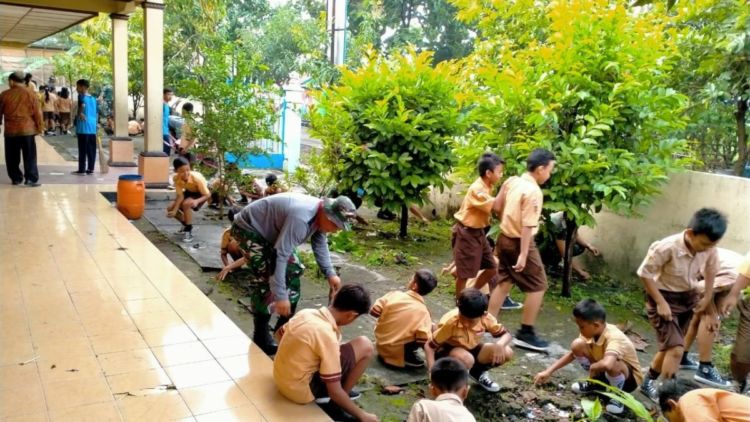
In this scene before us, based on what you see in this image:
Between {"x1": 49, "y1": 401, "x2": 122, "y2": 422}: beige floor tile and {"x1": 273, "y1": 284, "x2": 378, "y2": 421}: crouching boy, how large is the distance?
0.92m

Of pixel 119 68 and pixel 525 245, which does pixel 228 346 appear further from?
pixel 119 68

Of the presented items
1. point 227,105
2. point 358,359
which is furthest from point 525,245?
point 227,105

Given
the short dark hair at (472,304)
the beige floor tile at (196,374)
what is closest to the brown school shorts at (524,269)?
the short dark hair at (472,304)

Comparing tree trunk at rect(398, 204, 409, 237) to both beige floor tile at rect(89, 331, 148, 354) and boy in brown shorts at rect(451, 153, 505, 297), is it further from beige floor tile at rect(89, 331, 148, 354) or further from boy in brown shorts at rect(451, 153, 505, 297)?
beige floor tile at rect(89, 331, 148, 354)

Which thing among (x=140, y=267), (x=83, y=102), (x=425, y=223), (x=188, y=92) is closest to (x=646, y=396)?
(x=140, y=267)

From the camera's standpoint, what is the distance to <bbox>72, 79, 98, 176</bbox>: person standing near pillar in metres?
10.5

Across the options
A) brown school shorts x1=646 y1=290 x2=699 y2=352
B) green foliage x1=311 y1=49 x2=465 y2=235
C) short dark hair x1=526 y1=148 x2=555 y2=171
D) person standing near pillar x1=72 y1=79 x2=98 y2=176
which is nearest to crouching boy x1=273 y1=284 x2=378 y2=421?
brown school shorts x1=646 y1=290 x2=699 y2=352

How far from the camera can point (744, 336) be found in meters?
4.26

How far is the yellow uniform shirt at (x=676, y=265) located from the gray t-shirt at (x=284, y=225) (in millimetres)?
2273

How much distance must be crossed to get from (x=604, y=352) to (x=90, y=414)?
3236mm

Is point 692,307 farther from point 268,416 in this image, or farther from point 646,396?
point 268,416

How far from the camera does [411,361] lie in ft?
15.1

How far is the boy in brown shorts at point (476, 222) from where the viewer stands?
5457 mm

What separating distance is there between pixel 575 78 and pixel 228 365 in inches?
179
